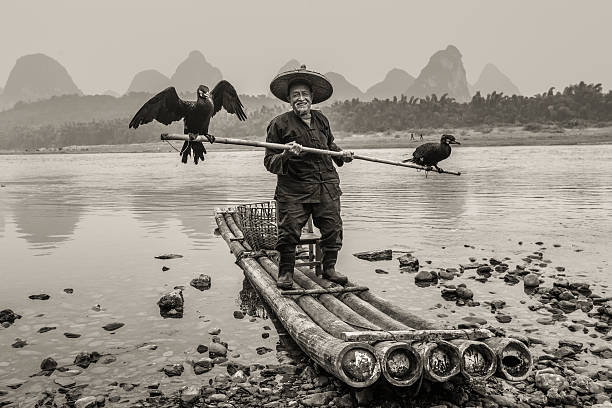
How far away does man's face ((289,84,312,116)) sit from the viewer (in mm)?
7453

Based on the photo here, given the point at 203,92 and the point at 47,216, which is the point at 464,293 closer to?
the point at 203,92

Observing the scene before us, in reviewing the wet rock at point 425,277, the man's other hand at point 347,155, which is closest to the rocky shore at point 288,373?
the wet rock at point 425,277

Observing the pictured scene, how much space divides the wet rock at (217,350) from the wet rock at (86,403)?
5.19 ft

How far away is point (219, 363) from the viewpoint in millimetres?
6477

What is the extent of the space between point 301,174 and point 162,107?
1971mm

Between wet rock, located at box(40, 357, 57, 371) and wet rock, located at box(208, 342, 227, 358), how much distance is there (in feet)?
5.80

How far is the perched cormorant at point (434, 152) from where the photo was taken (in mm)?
7942

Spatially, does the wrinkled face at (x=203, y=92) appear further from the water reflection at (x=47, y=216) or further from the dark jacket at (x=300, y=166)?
the water reflection at (x=47, y=216)

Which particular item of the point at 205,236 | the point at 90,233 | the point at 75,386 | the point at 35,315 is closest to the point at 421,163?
the point at 75,386

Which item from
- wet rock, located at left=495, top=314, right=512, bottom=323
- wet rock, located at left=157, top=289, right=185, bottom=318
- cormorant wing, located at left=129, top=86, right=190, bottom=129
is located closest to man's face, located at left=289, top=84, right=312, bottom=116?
cormorant wing, located at left=129, top=86, right=190, bottom=129

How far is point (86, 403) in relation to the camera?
5383mm

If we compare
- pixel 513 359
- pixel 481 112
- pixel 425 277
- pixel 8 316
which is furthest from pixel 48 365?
pixel 481 112

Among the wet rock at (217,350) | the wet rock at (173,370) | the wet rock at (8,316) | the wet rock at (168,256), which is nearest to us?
the wet rock at (173,370)

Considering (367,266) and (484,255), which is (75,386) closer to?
(367,266)
